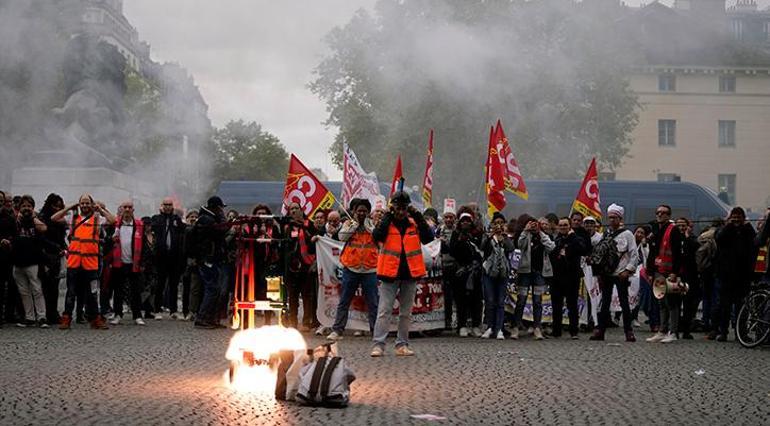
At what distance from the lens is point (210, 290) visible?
19.0m

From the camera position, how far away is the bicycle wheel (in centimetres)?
1661

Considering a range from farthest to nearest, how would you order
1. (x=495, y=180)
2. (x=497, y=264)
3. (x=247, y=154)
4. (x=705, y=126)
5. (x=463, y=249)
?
1. (x=247, y=154)
2. (x=705, y=126)
3. (x=495, y=180)
4. (x=463, y=249)
5. (x=497, y=264)

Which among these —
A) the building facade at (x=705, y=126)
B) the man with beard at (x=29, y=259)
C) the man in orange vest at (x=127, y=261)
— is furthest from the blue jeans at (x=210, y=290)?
the building facade at (x=705, y=126)

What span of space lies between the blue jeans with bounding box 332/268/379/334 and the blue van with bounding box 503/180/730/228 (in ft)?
75.8

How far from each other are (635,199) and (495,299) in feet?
73.3

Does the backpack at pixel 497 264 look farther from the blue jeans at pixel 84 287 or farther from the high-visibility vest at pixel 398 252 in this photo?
the blue jeans at pixel 84 287

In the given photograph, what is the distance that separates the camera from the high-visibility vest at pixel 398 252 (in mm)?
14523

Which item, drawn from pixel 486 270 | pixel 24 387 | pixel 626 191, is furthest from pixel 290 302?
pixel 626 191

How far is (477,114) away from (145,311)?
28.5 m

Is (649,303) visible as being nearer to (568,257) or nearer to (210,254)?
(568,257)

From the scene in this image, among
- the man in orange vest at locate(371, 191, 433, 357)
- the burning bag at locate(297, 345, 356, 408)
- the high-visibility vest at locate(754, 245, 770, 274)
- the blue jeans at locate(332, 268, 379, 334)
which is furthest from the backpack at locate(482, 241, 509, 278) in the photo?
the burning bag at locate(297, 345, 356, 408)

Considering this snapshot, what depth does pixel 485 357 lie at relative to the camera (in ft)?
48.6

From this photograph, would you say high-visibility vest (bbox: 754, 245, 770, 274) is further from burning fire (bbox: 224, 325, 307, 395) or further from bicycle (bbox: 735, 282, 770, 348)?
burning fire (bbox: 224, 325, 307, 395)

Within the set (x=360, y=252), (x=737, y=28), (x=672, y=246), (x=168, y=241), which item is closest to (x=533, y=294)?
(x=672, y=246)
